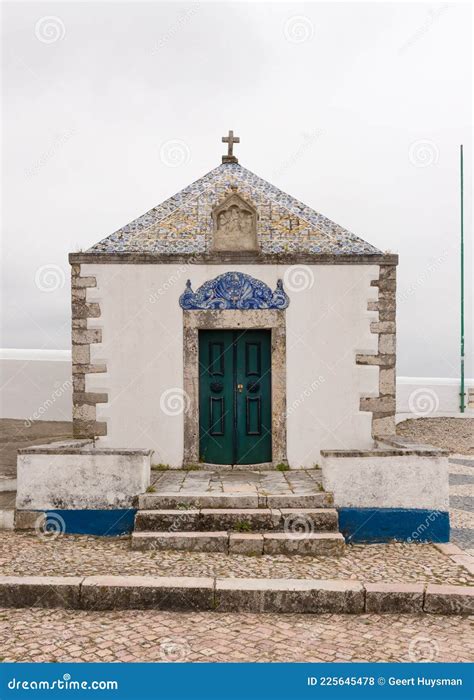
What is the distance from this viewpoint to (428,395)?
18.6 meters

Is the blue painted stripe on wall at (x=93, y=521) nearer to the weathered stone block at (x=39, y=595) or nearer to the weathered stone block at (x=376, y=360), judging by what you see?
the weathered stone block at (x=39, y=595)

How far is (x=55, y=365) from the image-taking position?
17.3m

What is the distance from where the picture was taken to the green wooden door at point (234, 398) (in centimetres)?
874

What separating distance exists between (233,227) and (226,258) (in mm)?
463

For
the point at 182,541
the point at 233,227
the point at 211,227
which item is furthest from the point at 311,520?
the point at 211,227

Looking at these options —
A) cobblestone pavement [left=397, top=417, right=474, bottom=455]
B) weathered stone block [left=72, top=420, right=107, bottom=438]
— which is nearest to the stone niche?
weathered stone block [left=72, top=420, right=107, bottom=438]

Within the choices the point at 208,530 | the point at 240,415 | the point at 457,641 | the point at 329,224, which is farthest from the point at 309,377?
the point at 457,641

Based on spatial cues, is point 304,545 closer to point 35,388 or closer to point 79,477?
point 79,477

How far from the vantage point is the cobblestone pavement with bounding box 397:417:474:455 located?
14.8 metres

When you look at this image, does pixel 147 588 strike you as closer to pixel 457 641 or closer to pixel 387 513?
pixel 457 641

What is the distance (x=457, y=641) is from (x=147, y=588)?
7.48ft

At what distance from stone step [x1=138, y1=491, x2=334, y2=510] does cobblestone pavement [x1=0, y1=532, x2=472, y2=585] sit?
482 mm

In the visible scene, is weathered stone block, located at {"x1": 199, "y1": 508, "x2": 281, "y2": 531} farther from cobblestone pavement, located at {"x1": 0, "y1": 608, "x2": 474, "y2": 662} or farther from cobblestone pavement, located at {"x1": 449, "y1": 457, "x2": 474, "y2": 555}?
cobblestone pavement, located at {"x1": 449, "y1": 457, "x2": 474, "y2": 555}

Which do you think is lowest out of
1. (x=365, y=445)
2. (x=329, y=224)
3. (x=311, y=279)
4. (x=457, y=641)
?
(x=457, y=641)
